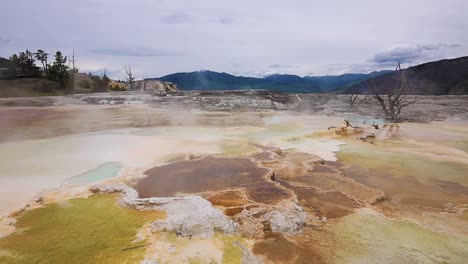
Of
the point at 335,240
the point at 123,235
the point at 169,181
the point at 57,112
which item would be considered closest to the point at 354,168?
the point at 335,240

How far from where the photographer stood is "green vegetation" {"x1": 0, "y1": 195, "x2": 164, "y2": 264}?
12.8 ft

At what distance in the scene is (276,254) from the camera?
4.05 meters

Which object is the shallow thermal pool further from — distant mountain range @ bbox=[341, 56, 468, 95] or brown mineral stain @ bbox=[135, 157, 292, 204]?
distant mountain range @ bbox=[341, 56, 468, 95]

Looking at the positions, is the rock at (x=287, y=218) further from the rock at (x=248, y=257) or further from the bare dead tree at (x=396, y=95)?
the bare dead tree at (x=396, y=95)

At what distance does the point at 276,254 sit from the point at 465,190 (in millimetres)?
4789

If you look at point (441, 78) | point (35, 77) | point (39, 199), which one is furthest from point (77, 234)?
point (441, 78)

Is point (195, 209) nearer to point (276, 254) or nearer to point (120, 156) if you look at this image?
point (276, 254)

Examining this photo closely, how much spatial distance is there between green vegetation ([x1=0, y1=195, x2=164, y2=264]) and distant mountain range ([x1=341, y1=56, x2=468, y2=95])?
169 feet

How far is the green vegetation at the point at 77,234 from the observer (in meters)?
3.90

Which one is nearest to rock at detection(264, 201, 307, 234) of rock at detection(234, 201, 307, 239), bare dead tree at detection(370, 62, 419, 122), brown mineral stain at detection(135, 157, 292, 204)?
rock at detection(234, 201, 307, 239)

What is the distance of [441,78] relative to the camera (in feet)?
189

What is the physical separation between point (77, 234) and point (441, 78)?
219 ft

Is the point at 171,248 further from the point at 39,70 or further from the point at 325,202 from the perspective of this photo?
the point at 39,70

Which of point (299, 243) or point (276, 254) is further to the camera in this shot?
point (299, 243)
